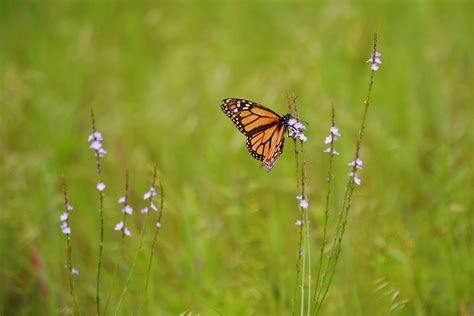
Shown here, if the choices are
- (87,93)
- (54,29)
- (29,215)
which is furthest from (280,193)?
(54,29)

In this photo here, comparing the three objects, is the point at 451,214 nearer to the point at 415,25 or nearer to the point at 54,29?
the point at 415,25

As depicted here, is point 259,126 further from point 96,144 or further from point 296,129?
point 96,144

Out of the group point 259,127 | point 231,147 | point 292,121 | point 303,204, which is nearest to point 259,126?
point 259,127

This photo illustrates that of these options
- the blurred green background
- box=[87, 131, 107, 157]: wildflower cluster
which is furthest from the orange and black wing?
the blurred green background

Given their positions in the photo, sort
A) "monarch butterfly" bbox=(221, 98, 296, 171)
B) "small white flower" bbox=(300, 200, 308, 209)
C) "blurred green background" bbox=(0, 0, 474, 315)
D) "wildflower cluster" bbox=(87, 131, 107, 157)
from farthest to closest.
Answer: "blurred green background" bbox=(0, 0, 474, 315)
"monarch butterfly" bbox=(221, 98, 296, 171)
"wildflower cluster" bbox=(87, 131, 107, 157)
"small white flower" bbox=(300, 200, 308, 209)

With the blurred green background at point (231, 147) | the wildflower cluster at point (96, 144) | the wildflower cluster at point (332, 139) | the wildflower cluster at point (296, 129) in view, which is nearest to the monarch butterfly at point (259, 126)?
the wildflower cluster at point (296, 129)

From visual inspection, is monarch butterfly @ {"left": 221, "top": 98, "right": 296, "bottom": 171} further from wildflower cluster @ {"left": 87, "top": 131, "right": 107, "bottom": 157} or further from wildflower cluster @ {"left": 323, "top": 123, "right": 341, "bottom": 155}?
wildflower cluster @ {"left": 87, "top": 131, "right": 107, "bottom": 157}

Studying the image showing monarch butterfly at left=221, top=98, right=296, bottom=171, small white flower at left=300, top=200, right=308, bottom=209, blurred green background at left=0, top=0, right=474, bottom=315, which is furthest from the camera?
blurred green background at left=0, top=0, right=474, bottom=315

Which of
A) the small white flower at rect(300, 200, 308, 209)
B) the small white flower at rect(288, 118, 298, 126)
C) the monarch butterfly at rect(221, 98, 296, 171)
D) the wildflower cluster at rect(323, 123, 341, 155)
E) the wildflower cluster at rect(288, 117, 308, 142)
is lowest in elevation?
the small white flower at rect(300, 200, 308, 209)
